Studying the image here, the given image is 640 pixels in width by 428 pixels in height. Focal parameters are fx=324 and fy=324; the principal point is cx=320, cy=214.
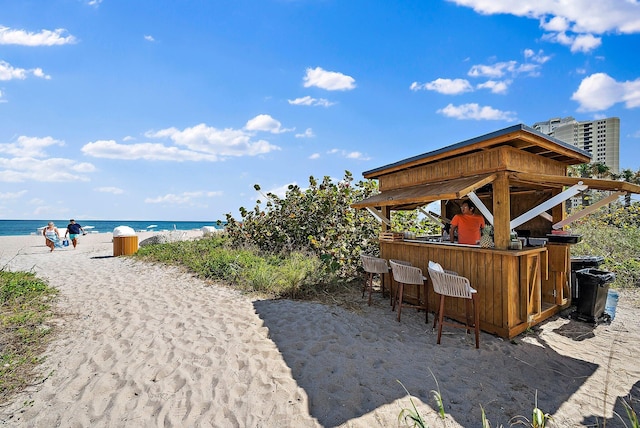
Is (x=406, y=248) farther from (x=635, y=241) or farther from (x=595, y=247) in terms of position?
(x=635, y=241)

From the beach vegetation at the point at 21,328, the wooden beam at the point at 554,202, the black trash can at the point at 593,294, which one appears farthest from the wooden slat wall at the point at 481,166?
the beach vegetation at the point at 21,328

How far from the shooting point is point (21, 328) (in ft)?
16.1

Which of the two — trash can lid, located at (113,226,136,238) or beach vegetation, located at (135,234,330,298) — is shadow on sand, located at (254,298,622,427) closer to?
beach vegetation, located at (135,234,330,298)

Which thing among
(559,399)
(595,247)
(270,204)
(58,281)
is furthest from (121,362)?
(595,247)

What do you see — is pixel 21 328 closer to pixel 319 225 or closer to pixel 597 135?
pixel 319 225

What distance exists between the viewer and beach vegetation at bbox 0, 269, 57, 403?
3758 millimetres

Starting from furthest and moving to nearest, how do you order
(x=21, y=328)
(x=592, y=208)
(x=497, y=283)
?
(x=592, y=208), (x=497, y=283), (x=21, y=328)

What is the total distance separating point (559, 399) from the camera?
11.9ft

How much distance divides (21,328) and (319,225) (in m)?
7.17

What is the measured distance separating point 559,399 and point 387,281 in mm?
4107

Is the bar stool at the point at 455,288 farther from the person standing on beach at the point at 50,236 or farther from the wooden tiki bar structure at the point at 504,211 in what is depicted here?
the person standing on beach at the point at 50,236

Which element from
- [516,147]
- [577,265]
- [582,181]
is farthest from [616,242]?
[516,147]

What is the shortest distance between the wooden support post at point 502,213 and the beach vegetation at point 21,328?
6.56m

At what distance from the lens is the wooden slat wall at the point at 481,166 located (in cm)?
521
